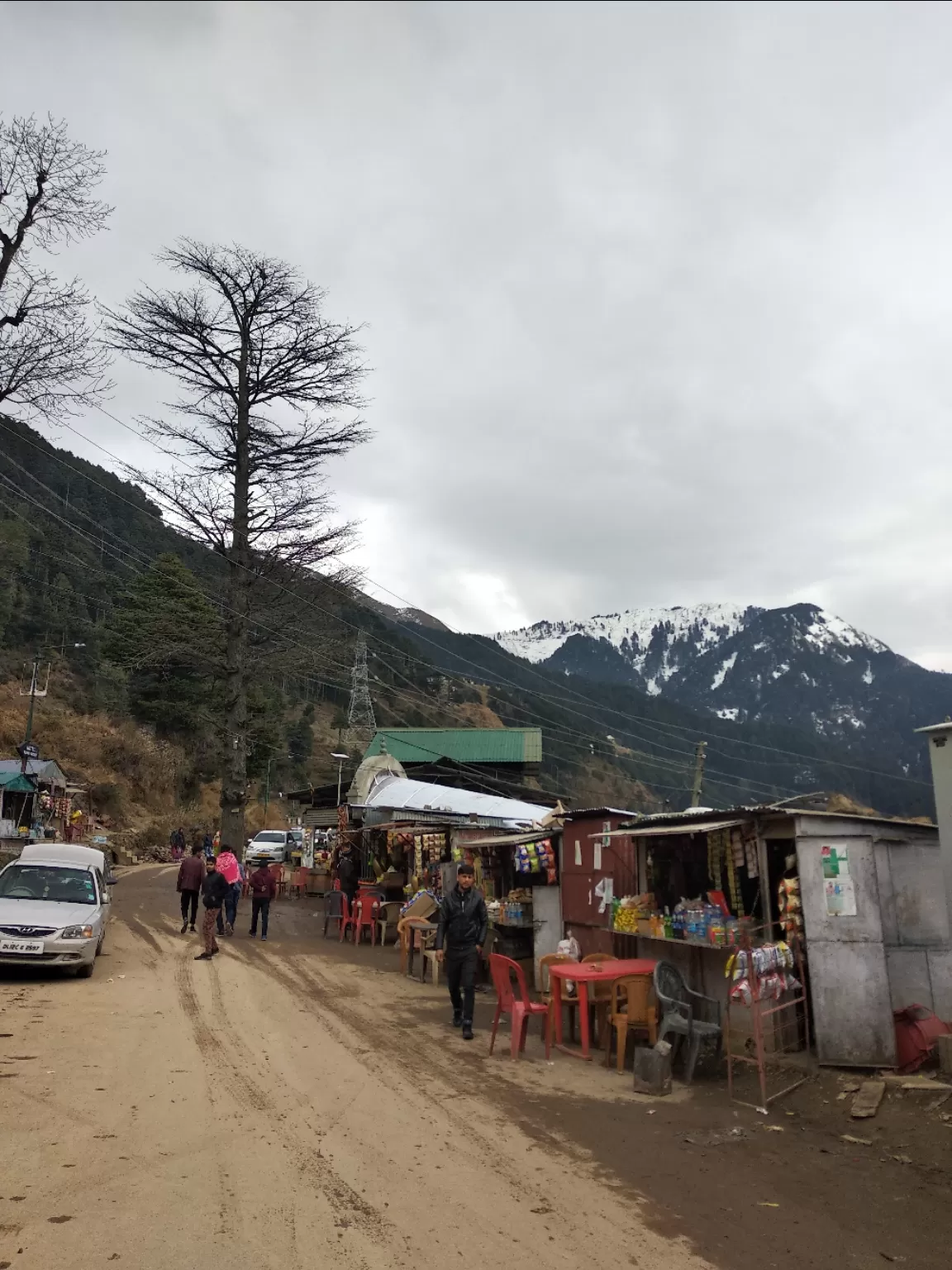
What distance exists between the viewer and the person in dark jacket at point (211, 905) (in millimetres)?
12297

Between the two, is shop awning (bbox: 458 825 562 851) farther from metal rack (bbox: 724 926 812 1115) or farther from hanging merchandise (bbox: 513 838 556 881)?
metal rack (bbox: 724 926 812 1115)

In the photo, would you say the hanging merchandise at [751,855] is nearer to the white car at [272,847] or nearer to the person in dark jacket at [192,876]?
the person in dark jacket at [192,876]

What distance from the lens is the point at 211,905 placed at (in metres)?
12.4

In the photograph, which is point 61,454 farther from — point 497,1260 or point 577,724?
point 497,1260

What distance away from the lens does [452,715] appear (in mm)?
86375

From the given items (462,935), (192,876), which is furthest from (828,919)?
(192,876)

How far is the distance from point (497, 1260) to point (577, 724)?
107 meters

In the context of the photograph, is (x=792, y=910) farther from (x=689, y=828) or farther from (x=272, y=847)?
(x=272, y=847)

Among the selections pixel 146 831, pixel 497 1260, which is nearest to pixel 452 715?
pixel 146 831

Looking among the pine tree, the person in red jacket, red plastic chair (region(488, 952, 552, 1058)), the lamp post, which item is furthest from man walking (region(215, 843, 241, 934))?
the lamp post

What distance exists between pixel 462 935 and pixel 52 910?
213 inches

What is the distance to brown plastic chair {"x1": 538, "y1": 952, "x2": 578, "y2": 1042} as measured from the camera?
27.3 ft

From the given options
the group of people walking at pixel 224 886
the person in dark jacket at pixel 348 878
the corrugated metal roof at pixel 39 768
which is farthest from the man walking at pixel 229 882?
the corrugated metal roof at pixel 39 768

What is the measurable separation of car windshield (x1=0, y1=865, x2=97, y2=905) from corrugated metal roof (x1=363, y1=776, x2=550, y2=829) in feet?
30.2
